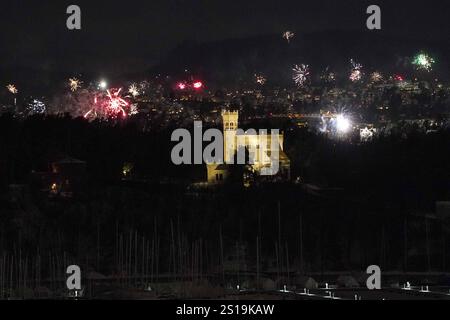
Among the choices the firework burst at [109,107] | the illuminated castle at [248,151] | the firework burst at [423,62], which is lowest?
the illuminated castle at [248,151]

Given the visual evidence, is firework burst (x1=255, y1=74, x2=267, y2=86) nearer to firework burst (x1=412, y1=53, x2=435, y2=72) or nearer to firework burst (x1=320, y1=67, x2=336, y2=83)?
firework burst (x1=320, y1=67, x2=336, y2=83)

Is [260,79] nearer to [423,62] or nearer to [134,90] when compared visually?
[423,62]

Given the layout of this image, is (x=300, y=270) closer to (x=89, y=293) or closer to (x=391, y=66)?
(x=89, y=293)

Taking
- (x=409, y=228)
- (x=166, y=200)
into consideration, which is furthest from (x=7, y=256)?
(x=409, y=228)

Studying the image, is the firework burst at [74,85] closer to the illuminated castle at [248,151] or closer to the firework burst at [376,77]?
the illuminated castle at [248,151]

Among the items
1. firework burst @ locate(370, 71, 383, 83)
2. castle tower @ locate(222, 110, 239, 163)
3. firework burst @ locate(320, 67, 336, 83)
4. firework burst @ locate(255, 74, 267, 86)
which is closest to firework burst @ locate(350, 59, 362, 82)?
firework burst @ locate(370, 71, 383, 83)

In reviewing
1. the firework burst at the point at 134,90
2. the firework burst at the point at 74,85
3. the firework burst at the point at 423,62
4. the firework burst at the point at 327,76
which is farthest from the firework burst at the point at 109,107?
the firework burst at the point at 423,62

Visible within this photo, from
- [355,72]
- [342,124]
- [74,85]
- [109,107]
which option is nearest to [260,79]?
[355,72]
